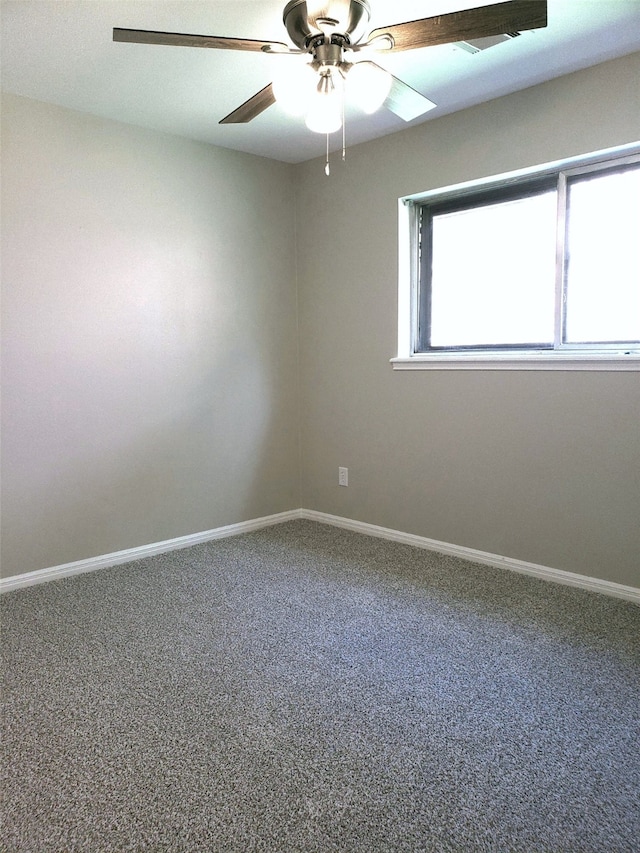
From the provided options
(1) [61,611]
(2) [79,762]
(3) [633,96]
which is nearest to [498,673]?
(2) [79,762]

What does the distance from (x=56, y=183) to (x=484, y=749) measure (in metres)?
2.90

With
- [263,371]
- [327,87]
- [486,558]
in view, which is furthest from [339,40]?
[486,558]

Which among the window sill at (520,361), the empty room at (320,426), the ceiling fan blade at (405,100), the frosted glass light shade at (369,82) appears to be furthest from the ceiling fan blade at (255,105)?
the window sill at (520,361)

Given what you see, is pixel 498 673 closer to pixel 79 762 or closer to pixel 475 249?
pixel 79 762

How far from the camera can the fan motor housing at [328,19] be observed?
5.14 feet

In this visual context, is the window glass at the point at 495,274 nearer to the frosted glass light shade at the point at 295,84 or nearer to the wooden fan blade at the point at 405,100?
the wooden fan blade at the point at 405,100

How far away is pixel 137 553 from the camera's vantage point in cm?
312

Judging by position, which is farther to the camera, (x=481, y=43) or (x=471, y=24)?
(x=481, y=43)

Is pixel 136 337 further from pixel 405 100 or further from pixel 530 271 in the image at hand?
pixel 530 271

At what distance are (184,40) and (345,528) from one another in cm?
272

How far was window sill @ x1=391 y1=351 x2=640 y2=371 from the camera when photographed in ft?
8.06

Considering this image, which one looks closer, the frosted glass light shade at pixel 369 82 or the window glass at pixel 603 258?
the frosted glass light shade at pixel 369 82

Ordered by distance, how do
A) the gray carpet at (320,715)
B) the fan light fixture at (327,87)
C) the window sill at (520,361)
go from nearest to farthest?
the gray carpet at (320,715), the fan light fixture at (327,87), the window sill at (520,361)

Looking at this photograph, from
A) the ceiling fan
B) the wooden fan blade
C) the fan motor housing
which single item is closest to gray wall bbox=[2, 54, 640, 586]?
the wooden fan blade
